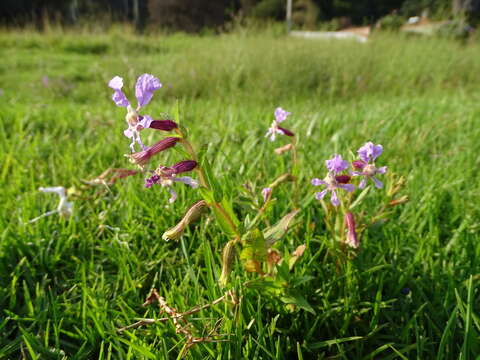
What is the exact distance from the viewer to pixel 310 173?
1398mm

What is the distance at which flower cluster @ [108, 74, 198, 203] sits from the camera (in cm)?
55

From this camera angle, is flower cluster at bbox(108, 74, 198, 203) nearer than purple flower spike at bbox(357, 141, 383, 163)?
Yes

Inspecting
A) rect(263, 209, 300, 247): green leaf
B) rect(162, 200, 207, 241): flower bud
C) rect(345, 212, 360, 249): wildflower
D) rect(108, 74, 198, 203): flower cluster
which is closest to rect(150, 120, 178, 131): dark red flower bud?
rect(108, 74, 198, 203): flower cluster

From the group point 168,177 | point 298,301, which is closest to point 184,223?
point 168,177

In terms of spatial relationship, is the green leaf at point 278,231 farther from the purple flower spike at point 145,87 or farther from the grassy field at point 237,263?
the purple flower spike at point 145,87

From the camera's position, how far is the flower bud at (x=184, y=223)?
61 cm

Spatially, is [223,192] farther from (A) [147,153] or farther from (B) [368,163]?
(B) [368,163]

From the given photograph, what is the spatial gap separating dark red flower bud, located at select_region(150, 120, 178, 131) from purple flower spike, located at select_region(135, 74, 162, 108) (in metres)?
0.04

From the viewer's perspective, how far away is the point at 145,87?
0.55m

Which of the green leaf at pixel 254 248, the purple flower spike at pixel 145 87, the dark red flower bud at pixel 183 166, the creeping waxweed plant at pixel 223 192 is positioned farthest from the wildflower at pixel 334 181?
the purple flower spike at pixel 145 87

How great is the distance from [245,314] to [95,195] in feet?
2.49

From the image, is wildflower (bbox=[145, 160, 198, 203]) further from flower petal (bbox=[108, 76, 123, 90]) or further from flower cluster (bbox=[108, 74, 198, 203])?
flower petal (bbox=[108, 76, 123, 90])

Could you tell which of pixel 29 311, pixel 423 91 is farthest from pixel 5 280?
pixel 423 91

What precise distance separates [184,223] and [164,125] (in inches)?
6.8
